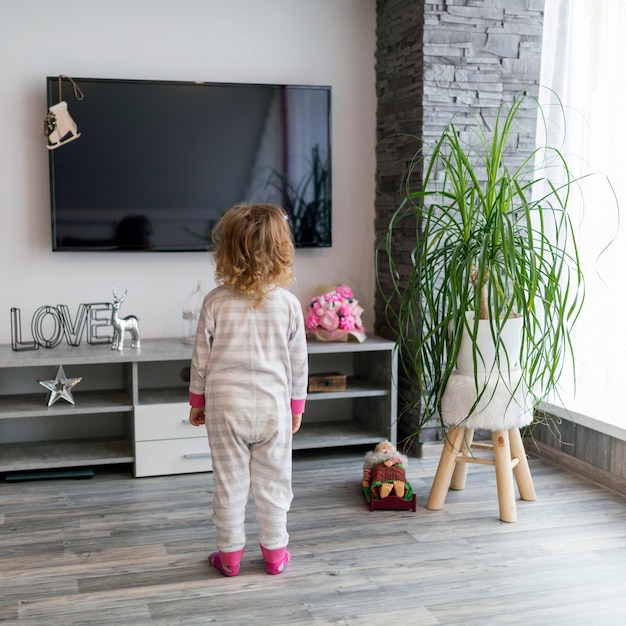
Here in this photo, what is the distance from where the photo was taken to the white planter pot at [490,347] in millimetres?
2984

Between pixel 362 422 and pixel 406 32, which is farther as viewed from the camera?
pixel 362 422

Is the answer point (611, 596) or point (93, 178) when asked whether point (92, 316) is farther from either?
point (611, 596)

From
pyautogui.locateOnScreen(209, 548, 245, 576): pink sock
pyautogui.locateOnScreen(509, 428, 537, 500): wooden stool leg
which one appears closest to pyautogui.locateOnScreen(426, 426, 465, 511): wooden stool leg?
pyautogui.locateOnScreen(509, 428, 537, 500): wooden stool leg

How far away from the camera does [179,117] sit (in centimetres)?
367

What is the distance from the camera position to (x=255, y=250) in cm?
240

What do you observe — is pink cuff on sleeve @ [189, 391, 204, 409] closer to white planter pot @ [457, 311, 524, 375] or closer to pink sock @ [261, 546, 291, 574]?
pink sock @ [261, 546, 291, 574]

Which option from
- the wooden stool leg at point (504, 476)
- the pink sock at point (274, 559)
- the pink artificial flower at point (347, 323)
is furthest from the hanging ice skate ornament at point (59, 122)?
the wooden stool leg at point (504, 476)

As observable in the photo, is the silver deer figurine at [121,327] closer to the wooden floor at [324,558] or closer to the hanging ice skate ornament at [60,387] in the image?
the hanging ice skate ornament at [60,387]

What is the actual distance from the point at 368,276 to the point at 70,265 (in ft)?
4.57

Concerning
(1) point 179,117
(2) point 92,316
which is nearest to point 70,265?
(2) point 92,316

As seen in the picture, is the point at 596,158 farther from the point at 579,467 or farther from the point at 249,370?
the point at 249,370

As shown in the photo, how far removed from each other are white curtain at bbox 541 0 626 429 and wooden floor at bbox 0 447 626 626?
445 mm

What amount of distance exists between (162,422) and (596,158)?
2058mm

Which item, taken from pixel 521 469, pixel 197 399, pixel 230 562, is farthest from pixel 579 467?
pixel 197 399
